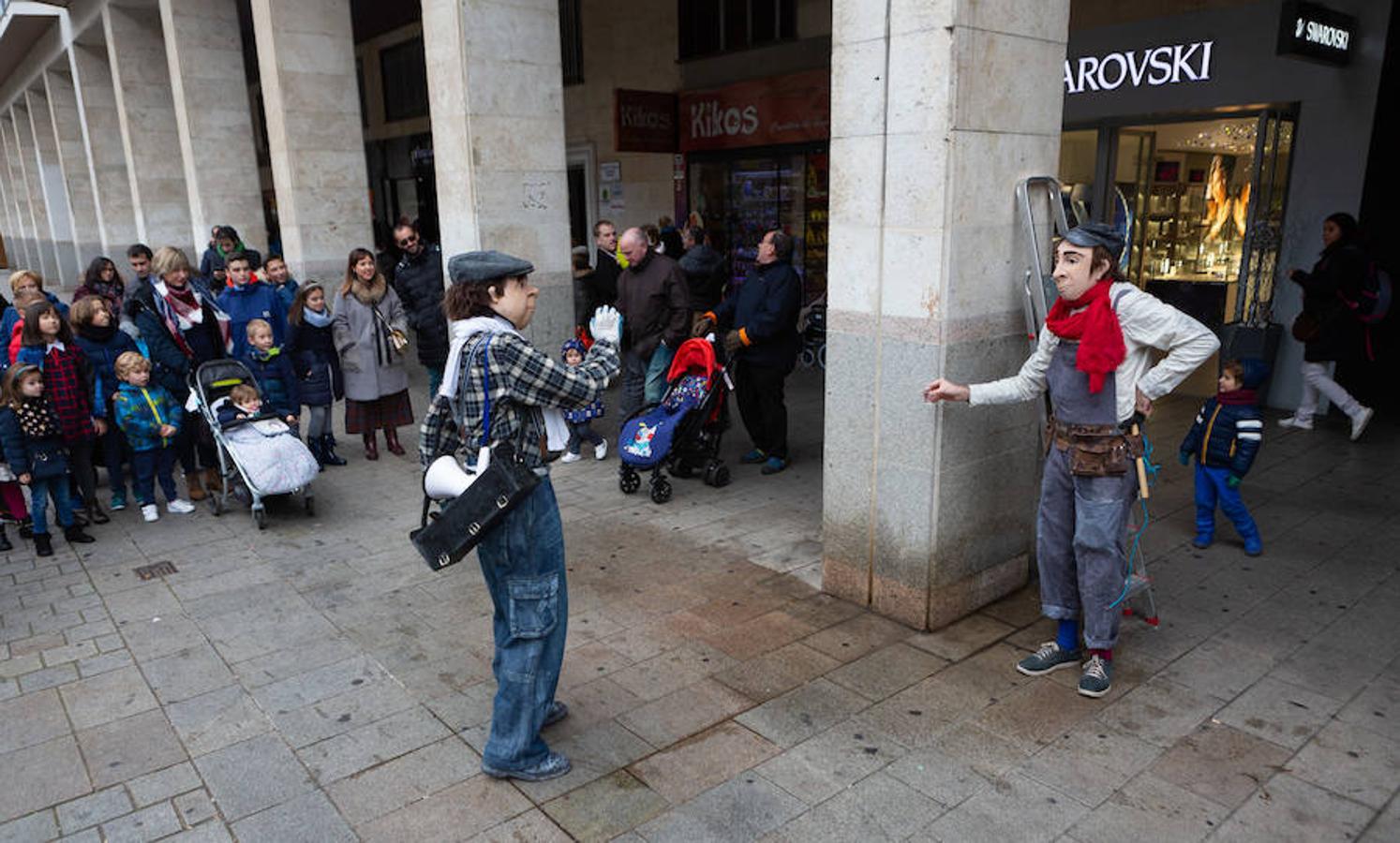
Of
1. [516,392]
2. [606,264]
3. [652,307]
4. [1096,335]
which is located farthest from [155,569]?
[1096,335]

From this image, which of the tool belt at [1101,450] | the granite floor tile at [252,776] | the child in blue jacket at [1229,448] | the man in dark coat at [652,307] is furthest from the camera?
the man in dark coat at [652,307]

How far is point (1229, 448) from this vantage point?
5.68m

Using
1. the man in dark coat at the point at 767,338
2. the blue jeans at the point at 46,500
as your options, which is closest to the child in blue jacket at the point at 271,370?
the blue jeans at the point at 46,500

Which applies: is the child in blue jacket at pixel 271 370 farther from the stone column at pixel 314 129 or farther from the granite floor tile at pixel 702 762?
the granite floor tile at pixel 702 762

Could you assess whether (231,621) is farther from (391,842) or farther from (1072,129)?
(1072,129)

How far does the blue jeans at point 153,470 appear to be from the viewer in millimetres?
6883

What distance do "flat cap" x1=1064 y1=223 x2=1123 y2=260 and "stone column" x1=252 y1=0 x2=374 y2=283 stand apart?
32.0ft

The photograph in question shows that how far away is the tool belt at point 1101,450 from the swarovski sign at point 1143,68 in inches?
226

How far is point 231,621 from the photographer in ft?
17.1

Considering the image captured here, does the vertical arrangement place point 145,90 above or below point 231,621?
above

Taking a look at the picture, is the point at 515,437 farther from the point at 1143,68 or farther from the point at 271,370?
the point at 1143,68

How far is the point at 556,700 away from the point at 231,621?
2190 mm

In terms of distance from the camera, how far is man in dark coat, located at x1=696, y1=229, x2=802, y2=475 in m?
7.40

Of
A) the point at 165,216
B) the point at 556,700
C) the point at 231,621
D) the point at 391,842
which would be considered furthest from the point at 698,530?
the point at 165,216
